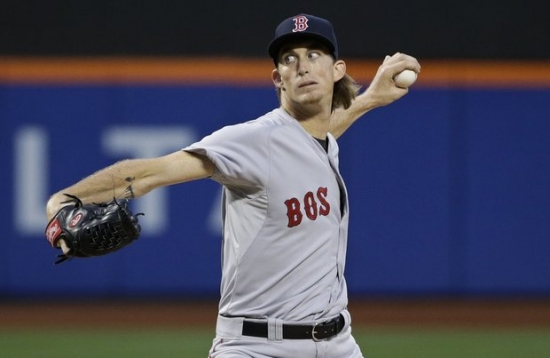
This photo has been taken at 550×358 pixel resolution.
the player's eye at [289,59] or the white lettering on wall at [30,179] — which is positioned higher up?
the white lettering on wall at [30,179]

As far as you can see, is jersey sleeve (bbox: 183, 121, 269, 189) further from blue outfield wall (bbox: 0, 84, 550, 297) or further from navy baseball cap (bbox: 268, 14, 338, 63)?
blue outfield wall (bbox: 0, 84, 550, 297)

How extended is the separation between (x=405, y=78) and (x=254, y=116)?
231 inches

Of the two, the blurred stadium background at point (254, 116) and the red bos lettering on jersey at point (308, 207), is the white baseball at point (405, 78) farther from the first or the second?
the blurred stadium background at point (254, 116)

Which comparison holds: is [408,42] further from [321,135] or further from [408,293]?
[321,135]

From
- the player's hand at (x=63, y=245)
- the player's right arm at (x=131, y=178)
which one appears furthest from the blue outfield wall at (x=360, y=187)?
the player's hand at (x=63, y=245)

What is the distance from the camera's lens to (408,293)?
423 inches

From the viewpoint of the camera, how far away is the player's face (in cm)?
406

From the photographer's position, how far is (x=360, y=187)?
10.8 metres

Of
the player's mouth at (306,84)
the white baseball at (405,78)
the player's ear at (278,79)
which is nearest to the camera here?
the player's mouth at (306,84)

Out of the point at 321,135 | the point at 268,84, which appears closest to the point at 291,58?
the point at 321,135

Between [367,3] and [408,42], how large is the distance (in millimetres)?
585

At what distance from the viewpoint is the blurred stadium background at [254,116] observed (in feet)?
34.4

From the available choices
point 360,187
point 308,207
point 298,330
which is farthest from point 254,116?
point 298,330

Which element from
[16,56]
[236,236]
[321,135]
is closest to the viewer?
[236,236]
